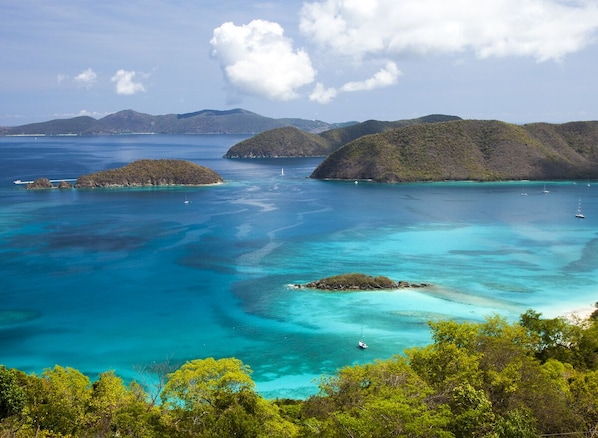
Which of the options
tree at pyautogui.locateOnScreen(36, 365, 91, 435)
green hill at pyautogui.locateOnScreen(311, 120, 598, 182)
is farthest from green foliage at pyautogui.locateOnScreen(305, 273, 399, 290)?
green hill at pyautogui.locateOnScreen(311, 120, 598, 182)

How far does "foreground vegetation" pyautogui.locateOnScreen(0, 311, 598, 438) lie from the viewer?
1922 centimetres

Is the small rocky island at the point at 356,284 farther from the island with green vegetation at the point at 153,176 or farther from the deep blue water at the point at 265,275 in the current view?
the island with green vegetation at the point at 153,176

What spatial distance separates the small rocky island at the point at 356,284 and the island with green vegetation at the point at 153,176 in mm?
94921

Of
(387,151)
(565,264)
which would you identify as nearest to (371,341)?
(565,264)

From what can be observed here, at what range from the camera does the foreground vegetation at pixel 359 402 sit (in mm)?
19219

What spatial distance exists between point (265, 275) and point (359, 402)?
38.1 m

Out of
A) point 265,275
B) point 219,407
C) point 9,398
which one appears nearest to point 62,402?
point 9,398

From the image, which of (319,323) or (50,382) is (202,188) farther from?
(50,382)

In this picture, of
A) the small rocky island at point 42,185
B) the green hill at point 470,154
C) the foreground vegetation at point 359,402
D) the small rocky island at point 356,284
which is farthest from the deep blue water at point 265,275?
the green hill at point 470,154

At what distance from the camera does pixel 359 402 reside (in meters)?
22.6

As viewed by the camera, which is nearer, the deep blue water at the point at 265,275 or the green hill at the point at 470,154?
the deep blue water at the point at 265,275

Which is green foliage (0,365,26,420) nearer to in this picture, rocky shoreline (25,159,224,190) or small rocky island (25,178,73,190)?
small rocky island (25,178,73,190)

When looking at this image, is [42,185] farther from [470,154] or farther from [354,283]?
[470,154]

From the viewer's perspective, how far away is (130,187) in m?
140
